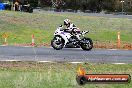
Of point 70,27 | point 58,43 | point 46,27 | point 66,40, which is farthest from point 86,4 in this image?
point 70,27

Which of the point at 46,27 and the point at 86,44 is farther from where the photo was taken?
the point at 46,27

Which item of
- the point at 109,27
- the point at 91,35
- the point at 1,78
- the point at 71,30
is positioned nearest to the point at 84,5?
the point at 109,27

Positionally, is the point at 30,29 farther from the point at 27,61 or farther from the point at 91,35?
the point at 27,61

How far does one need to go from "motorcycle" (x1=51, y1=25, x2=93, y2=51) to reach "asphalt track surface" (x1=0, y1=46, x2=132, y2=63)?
34cm

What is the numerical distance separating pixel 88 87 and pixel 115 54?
14.1 m

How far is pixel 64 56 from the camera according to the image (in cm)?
2039

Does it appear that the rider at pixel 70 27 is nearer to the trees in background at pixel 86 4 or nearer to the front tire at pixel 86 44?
the front tire at pixel 86 44

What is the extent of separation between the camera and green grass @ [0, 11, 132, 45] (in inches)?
1299

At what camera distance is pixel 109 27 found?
137ft

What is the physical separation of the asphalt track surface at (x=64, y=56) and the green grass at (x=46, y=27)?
7.63 meters

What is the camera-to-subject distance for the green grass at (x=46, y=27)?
33.0 metres

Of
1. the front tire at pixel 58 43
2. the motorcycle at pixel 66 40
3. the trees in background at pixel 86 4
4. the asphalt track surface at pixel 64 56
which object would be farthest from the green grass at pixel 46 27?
the trees in background at pixel 86 4

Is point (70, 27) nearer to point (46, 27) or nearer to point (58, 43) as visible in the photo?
point (58, 43)

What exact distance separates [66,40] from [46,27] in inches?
677
